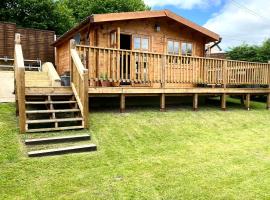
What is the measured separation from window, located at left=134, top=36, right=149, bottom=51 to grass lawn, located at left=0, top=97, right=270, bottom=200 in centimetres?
361

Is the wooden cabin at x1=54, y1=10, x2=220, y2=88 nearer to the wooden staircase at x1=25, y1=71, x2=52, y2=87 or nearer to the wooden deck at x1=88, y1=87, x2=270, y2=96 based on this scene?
the wooden deck at x1=88, y1=87, x2=270, y2=96

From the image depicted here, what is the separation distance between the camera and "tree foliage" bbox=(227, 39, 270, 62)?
15.7 m

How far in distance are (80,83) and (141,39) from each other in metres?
4.82

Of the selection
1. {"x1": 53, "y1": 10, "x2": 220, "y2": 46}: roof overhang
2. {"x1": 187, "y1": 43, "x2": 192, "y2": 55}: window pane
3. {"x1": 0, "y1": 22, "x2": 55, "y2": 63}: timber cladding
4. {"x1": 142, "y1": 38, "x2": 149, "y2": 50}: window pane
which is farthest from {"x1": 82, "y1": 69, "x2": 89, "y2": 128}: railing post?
{"x1": 0, "y1": 22, "x2": 55, "y2": 63}: timber cladding

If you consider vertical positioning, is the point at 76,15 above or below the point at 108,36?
above

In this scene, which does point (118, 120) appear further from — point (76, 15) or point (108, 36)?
point (76, 15)

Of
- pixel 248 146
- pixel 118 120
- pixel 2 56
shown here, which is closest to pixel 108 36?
pixel 118 120

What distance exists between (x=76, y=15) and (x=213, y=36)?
26.7 metres

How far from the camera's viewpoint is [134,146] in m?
5.84

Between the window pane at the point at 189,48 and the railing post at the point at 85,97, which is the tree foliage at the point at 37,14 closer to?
the window pane at the point at 189,48

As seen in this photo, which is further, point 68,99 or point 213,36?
point 213,36

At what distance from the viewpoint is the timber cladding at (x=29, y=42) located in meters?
15.0

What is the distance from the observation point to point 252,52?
16594mm

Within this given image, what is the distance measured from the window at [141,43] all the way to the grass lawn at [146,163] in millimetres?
3612
